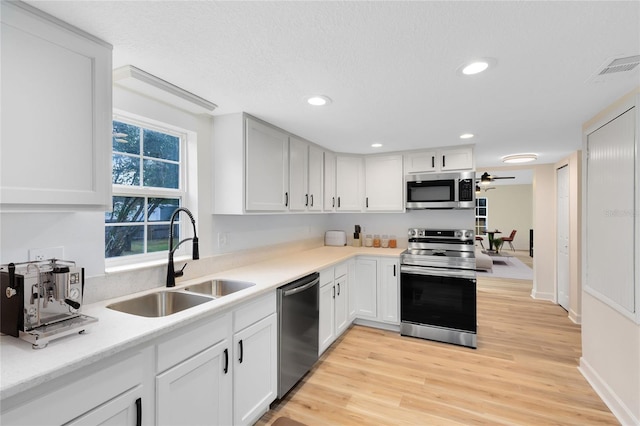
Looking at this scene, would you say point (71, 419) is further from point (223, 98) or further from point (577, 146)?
point (577, 146)

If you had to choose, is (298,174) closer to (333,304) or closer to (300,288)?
(300,288)

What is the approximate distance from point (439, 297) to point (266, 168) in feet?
7.76

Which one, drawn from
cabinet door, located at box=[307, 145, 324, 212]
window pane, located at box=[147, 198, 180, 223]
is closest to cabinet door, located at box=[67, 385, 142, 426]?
window pane, located at box=[147, 198, 180, 223]

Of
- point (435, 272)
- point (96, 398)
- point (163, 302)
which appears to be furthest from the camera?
point (435, 272)

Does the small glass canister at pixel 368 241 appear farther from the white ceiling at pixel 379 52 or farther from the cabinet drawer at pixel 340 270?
the white ceiling at pixel 379 52

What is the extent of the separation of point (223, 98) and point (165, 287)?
1394 mm

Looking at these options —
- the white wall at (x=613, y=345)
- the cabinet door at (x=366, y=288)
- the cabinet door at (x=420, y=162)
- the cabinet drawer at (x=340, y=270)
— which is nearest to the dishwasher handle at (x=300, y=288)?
the cabinet drawer at (x=340, y=270)

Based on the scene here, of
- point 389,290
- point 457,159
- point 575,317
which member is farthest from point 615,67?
point 575,317

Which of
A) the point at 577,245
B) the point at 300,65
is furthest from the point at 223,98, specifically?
the point at 577,245

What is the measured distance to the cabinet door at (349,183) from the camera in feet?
13.5

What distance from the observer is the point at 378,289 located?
12.0 feet

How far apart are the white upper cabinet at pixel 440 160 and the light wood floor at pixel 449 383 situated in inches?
81.2

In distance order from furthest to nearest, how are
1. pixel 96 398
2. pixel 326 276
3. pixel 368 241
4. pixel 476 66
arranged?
pixel 368 241 → pixel 326 276 → pixel 476 66 → pixel 96 398

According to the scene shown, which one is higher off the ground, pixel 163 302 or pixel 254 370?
pixel 163 302
